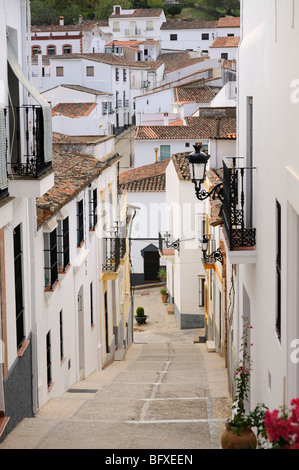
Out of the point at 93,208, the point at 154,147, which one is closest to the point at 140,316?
the point at 93,208

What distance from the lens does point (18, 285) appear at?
1025 centimetres

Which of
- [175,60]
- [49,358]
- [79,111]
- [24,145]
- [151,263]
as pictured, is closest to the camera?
[24,145]

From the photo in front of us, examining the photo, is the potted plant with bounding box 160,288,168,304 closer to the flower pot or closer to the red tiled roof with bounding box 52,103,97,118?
the flower pot

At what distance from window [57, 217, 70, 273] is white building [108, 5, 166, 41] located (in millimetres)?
84724

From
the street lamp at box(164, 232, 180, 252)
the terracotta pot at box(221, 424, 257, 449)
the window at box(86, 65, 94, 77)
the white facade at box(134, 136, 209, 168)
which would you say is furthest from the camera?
the window at box(86, 65, 94, 77)

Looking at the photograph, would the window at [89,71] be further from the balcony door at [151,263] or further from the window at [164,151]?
the balcony door at [151,263]

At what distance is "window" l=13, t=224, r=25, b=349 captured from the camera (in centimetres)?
1014

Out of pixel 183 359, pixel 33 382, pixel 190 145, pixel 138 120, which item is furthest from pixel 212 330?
pixel 138 120

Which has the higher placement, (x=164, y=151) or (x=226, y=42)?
(x=226, y=42)

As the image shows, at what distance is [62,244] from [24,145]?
351cm

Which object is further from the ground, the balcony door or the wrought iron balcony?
the wrought iron balcony

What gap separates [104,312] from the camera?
20.3 meters

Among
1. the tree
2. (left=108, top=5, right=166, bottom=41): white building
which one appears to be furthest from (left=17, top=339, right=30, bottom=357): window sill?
the tree

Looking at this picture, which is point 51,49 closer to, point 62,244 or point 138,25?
point 138,25
